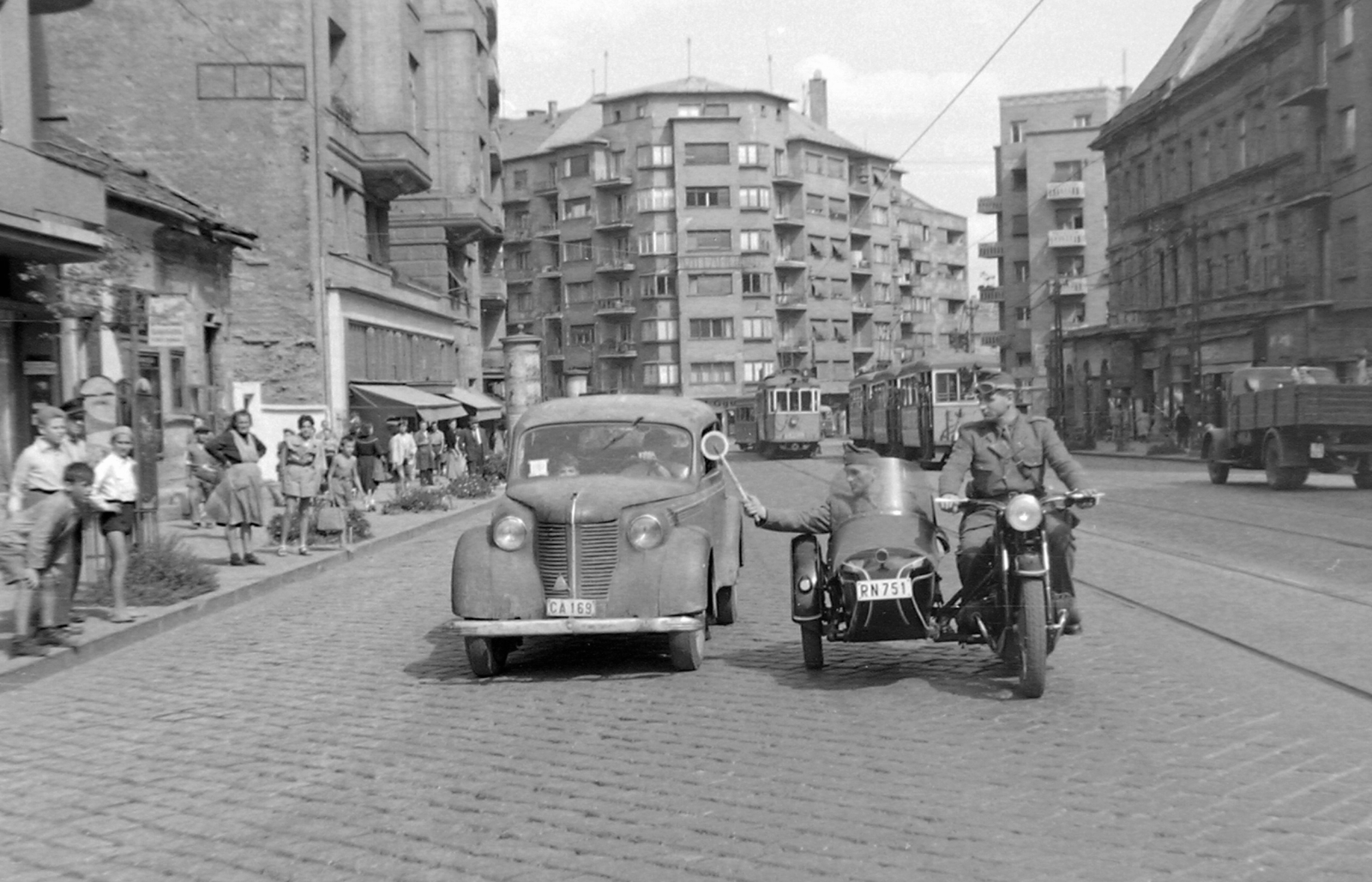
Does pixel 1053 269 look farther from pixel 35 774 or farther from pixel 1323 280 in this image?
pixel 35 774

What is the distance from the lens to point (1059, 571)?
8.41 meters

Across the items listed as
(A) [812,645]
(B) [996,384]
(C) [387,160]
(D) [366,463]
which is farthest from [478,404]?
(B) [996,384]

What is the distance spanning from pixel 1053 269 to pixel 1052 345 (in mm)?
22801

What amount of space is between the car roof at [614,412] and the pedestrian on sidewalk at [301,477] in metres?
7.99

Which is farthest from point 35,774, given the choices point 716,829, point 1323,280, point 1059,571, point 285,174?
point 1323,280

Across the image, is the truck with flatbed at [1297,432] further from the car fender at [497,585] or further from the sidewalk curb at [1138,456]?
the car fender at [497,585]

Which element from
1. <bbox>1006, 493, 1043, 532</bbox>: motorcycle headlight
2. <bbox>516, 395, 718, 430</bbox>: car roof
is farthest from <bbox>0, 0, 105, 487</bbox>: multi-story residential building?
<bbox>1006, 493, 1043, 532</bbox>: motorcycle headlight

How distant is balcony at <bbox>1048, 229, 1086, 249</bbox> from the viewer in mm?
90500

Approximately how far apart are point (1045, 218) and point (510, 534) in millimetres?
87714

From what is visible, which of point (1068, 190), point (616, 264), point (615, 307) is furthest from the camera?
point (615, 307)

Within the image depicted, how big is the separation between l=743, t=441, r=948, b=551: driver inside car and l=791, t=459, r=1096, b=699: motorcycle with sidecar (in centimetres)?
1

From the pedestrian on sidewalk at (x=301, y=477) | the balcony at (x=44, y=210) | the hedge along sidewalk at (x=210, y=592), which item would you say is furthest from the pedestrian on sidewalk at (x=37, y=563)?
the balcony at (x=44, y=210)

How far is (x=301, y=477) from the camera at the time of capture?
18859 millimetres

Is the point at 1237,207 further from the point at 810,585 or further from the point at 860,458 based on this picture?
the point at 810,585
